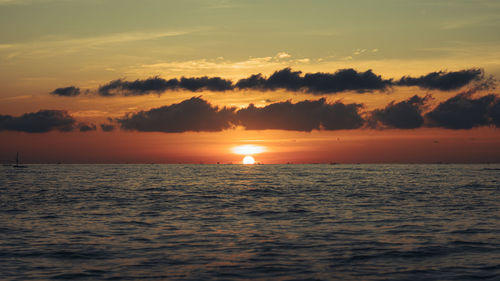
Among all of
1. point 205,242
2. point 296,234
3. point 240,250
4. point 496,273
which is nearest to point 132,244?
point 205,242

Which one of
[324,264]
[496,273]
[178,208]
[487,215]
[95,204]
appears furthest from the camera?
[95,204]

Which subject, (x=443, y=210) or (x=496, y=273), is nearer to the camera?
(x=496, y=273)

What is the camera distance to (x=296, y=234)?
33.1m

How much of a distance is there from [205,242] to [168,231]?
19.1 feet

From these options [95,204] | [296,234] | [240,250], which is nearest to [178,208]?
[95,204]

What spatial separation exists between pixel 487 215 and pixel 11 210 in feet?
149

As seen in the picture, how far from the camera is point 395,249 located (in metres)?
27.3

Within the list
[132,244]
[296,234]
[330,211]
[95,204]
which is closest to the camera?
[132,244]

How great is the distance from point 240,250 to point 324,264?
546cm

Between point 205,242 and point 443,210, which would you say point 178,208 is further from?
point 443,210

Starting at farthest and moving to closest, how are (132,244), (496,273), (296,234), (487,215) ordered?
1. (487,215)
2. (296,234)
3. (132,244)
4. (496,273)

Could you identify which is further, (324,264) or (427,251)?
(427,251)

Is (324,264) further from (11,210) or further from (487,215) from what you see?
(11,210)

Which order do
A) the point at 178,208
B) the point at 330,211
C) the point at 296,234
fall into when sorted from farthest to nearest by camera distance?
the point at 178,208, the point at 330,211, the point at 296,234
